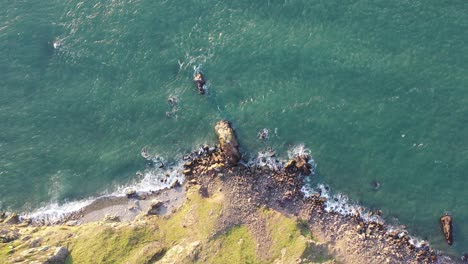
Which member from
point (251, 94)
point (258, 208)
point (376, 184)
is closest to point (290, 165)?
point (258, 208)

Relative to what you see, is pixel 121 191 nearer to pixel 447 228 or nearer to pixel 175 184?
pixel 175 184

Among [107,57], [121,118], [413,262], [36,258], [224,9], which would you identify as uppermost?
[224,9]

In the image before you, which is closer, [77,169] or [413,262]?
[413,262]

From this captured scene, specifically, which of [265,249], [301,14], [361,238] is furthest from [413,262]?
[301,14]

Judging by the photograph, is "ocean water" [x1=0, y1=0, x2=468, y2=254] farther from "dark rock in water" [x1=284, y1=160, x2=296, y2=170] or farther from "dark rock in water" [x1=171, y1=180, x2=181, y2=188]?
"dark rock in water" [x1=171, y1=180, x2=181, y2=188]

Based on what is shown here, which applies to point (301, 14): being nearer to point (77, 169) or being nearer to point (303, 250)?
point (303, 250)

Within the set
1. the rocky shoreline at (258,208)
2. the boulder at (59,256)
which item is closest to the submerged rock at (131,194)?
the rocky shoreline at (258,208)

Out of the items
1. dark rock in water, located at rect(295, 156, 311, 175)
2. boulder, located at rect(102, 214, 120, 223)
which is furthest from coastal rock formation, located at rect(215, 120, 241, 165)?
boulder, located at rect(102, 214, 120, 223)
